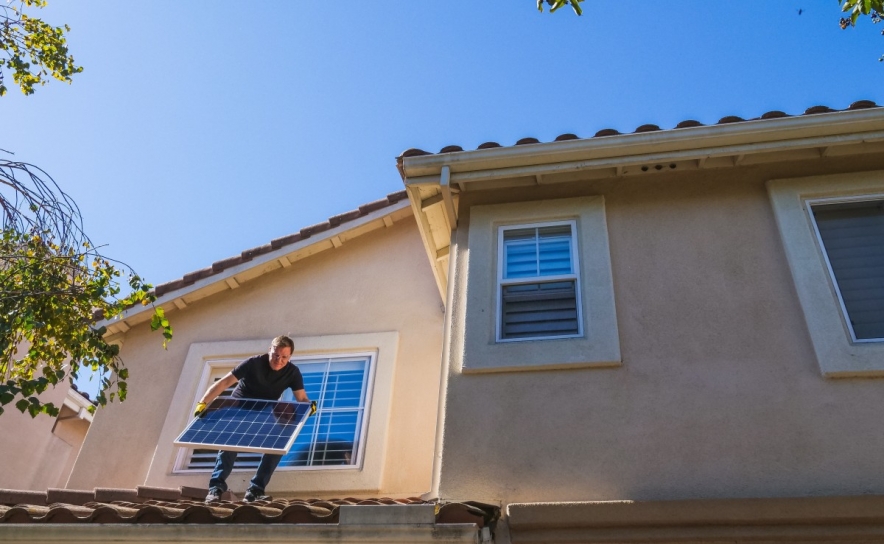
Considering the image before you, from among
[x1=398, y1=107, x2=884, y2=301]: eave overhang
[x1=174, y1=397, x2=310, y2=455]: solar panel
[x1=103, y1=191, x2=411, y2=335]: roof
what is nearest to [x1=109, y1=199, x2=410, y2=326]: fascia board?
[x1=103, y1=191, x2=411, y2=335]: roof

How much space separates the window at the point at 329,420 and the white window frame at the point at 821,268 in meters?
4.33

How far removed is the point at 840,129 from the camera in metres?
6.74

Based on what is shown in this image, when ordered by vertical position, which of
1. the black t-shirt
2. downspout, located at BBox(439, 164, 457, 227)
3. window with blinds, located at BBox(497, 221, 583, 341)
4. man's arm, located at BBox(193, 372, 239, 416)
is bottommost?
man's arm, located at BBox(193, 372, 239, 416)

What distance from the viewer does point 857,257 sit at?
21.4 ft

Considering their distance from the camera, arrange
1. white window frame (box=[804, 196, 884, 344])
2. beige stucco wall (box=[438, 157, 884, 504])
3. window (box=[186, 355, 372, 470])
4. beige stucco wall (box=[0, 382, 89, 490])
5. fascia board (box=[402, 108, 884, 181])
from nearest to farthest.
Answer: beige stucco wall (box=[438, 157, 884, 504]) → white window frame (box=[804, 196, 884, 344]) → fascia board (box=[402, 108, 884, 181]) → window (box=[186, 355, 372, 470]) → beige stucco wall (box=[0, 382, 89, 490])

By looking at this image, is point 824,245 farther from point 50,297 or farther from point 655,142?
point 50,297

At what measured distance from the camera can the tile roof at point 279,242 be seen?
31.1 feet

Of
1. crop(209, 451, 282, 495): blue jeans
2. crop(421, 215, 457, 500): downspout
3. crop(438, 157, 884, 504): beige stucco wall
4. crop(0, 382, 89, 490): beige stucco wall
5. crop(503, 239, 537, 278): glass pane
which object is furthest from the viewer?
crop(0, 382, 89, 490): beige stucco wall

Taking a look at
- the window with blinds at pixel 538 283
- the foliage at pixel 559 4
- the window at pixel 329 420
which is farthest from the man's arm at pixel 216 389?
the foliage at pixel 559 4

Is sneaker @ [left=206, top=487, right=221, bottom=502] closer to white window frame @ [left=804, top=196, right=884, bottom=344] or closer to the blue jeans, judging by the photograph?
the blue jeans

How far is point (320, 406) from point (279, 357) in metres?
1.33

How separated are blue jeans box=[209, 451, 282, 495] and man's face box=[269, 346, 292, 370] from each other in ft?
2.75

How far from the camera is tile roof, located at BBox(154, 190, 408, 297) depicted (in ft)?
31.1

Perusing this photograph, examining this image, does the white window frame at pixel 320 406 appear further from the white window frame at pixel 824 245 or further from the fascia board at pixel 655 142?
the white window frame at pixel 824 245
